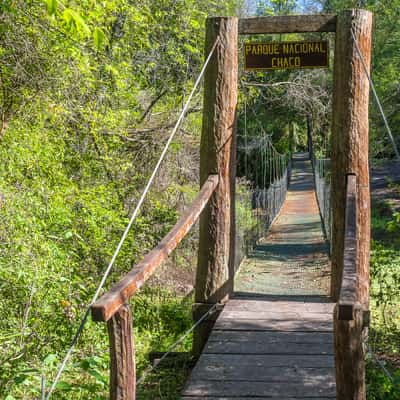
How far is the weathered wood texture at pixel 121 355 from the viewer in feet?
7.25

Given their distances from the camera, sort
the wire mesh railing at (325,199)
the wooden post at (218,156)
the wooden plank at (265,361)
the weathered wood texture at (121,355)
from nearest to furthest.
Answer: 1. the weathered wood texture at (121,355)
2. the wooden plank at (265,361)
3. the wooden post at (218,156)
4. the wire mesh railing at (325,199)

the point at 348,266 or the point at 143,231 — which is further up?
the point at 348,266

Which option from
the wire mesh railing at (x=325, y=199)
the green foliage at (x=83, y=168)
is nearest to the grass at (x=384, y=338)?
the green foliage at (x=83, y=168)

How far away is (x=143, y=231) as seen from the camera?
6.70 m

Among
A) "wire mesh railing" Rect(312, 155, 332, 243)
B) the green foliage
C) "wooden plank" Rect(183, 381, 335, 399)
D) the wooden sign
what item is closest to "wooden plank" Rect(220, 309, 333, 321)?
the green foliage

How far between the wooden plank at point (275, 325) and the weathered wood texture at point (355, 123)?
312 millimetres

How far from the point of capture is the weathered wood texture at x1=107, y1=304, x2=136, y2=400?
2211 millimetres

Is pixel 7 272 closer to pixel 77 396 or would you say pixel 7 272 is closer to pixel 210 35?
pixel 77 396

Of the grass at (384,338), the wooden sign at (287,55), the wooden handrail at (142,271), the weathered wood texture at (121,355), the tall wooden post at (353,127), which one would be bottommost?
the grass at (384,338)

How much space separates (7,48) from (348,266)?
3.44 meters

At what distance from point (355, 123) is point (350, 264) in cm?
176

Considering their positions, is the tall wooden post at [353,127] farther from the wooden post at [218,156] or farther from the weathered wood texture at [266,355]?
the wooden post at [218,156]

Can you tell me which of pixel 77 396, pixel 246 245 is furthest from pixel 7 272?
pixel 246 245

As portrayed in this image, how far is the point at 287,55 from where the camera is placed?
14.3 feet
